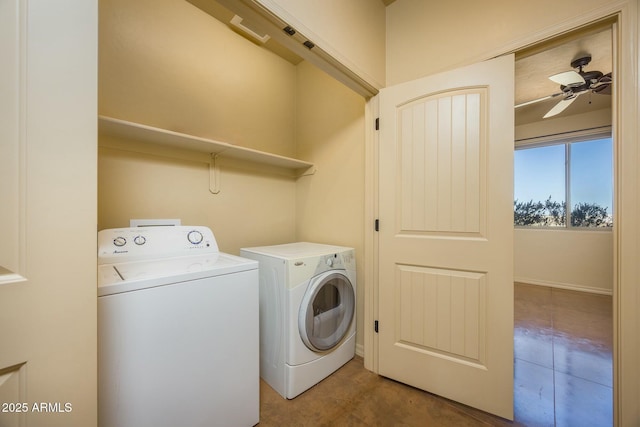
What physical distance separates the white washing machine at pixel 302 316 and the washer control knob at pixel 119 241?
0.70 m

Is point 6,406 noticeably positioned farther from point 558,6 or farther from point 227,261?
point 558,6

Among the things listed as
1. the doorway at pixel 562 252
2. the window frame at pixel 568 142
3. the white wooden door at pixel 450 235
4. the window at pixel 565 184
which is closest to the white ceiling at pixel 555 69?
the doorway at pixel 562 252

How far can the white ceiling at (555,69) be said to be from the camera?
7.02ft

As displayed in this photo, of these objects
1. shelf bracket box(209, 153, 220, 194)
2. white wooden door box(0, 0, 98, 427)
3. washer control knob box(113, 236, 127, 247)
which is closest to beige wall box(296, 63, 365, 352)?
shelf bracket box(209, 153, 220, 194)

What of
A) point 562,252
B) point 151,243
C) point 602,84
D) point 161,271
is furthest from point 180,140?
point 562,252

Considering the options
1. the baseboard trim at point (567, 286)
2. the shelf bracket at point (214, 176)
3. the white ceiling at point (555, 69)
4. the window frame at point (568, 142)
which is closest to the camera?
the shelf bracket at point (214, 176)

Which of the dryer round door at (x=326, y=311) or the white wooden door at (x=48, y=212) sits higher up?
the white wooden door at (x=48, y=212)

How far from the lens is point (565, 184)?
147 inches

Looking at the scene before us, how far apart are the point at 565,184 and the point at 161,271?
17.4ft

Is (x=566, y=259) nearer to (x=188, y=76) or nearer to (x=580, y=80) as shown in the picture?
(x=580, y=80)

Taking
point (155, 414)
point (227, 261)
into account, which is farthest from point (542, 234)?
point (155, 414)

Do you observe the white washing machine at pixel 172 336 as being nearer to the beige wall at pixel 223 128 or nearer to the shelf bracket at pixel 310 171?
the beige wall at pixel 223 128

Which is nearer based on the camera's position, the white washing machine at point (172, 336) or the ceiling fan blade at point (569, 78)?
the white washing machine at point (172, 336)

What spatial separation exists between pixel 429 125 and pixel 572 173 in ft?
12.8
